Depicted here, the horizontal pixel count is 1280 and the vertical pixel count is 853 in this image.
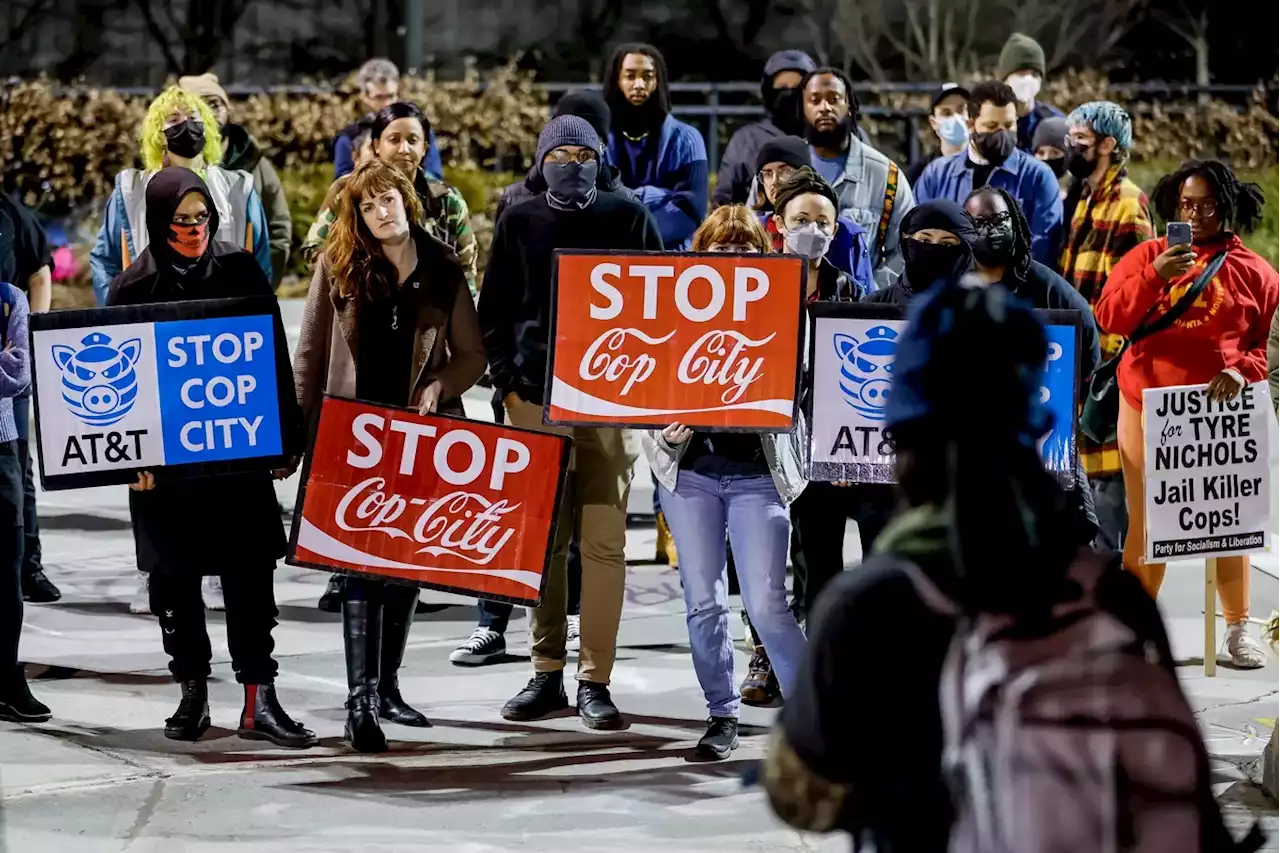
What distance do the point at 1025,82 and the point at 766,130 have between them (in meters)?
2.76

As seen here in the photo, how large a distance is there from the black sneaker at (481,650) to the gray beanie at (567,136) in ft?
6.32

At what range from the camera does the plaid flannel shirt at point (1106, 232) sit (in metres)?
9.30

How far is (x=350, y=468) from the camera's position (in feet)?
23.6

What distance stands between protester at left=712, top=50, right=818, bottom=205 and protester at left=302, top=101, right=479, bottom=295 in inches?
47.7

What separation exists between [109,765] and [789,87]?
485cm

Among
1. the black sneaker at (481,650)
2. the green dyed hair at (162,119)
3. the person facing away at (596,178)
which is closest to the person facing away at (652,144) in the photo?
the person facing away at (596,178)

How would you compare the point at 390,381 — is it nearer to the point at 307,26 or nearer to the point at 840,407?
the point at 840,407

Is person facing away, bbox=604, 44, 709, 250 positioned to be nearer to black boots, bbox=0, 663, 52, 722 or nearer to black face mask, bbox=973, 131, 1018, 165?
black face mask, bbox=973, 131, 1018, 165

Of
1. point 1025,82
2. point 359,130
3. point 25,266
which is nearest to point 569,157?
point 25,266

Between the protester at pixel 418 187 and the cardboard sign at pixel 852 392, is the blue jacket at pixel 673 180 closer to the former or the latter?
the protester at pixel 418 187

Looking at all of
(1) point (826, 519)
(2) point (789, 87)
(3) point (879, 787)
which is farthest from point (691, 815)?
(2) point (789, 87)

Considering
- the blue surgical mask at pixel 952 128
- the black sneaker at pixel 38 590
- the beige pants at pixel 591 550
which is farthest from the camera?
the blue surgical mask at pixel 952 128

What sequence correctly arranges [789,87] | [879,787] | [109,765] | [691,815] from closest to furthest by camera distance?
1. [879,787]
2. [691,815]
3. [109,765]
4. [789,87]

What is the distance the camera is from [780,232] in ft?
25.0
